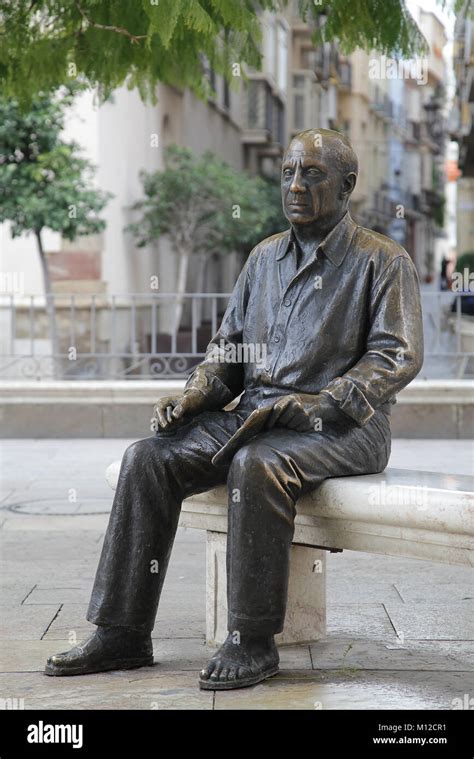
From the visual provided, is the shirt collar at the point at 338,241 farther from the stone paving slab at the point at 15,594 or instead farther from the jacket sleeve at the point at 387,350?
the stone paving slab at the point at 15,594

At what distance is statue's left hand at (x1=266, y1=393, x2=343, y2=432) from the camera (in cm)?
465

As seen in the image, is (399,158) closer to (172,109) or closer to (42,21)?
(172,109)

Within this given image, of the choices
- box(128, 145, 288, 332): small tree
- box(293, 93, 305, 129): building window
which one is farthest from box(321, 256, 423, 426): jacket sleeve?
box(293, 93, 305, 129): building window

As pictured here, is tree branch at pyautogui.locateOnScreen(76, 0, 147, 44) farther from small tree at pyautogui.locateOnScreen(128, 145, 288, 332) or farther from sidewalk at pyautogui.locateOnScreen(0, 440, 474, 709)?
small tree at pyautogui.locateOnScreen(128, 145, 288, 332)

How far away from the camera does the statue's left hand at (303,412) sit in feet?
15.3

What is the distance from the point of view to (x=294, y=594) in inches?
201

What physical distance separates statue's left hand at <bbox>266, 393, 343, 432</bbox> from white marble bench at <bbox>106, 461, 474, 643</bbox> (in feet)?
0.70

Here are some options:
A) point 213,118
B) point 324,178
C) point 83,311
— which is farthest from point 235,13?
point 213,118

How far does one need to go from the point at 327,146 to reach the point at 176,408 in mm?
1090

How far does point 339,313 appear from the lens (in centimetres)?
490

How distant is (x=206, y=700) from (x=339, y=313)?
1452 mm

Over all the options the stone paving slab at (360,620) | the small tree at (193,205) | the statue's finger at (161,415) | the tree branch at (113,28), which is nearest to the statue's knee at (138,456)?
the statue's finger at (161,415)

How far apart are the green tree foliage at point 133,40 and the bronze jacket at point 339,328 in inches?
78.7
